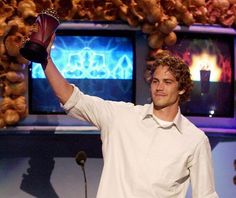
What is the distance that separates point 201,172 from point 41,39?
0.82 m

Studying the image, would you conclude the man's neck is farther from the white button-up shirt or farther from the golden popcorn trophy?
the golden popcorn trophy

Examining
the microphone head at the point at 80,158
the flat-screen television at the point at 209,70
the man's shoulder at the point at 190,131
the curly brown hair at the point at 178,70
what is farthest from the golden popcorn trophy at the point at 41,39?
the flat-screen television at the point at 209,70

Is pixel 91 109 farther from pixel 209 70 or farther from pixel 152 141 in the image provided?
pixel 209 70

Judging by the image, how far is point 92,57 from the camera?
3648mm

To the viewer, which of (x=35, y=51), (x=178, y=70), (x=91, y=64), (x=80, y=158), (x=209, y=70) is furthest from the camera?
(x=209, y=70)

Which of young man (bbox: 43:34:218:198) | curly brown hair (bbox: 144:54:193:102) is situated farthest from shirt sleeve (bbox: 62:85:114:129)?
curly brown hair (bbox: 144:54:193:102)

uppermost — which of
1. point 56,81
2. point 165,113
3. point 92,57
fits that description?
point 92,57

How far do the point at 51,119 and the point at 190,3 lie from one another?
3.66 feet

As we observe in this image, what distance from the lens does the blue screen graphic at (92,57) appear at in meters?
3.63

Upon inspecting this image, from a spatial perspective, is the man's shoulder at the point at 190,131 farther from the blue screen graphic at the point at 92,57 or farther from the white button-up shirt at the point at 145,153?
the blue screen graphic at the point at 92,57

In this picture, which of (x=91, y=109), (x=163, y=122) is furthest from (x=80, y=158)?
(x=163, y=122)

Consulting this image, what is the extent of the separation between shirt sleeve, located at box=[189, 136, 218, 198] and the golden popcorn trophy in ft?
2.34

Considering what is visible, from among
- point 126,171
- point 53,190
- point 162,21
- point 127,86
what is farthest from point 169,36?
point 126,171

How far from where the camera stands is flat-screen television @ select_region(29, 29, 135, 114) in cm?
363
